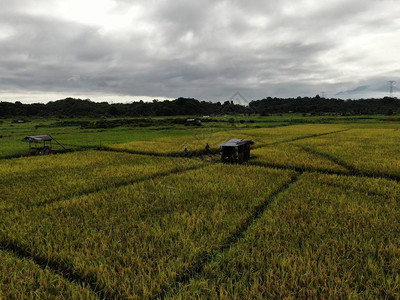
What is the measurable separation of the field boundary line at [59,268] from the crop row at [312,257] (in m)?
0.95

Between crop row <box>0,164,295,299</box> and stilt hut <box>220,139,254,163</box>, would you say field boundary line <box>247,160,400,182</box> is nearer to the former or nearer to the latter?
stilt hut <box>220,139,254,163</box>

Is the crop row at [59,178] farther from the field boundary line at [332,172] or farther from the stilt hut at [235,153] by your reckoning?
the field boundary line at [332,172]

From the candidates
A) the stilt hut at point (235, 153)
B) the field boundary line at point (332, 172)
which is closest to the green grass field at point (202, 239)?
the field boundary line at point (332, 172)

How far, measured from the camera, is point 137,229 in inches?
174

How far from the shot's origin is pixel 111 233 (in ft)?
13.8

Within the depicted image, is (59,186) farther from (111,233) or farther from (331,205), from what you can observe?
(331,205)

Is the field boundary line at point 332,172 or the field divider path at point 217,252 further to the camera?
the field boundary line at point 332,172

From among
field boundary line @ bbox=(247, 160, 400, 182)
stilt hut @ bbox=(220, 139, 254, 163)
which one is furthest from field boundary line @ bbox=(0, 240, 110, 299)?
stilt hut @ bbox=(220, 139, 254, 163)

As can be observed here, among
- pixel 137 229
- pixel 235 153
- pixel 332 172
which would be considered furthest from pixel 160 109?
pixel 137 229

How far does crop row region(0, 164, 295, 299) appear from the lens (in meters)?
3.17

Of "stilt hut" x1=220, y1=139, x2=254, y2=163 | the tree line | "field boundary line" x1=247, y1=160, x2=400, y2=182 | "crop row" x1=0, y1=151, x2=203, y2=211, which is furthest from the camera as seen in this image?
the tree line

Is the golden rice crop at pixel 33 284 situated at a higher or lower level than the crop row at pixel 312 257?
lower

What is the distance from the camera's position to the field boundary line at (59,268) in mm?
2898

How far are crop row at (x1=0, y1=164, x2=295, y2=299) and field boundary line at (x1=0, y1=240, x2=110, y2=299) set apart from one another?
38 mm
